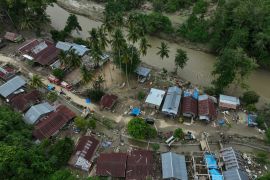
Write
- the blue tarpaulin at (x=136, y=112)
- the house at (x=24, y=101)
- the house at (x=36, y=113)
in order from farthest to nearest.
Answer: the blue tarpaulin at (x=136, y=112)
the house at (x=24, y=101)
the house at (x=36, y=113)

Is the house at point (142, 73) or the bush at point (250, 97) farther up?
the house at point (142, 73)

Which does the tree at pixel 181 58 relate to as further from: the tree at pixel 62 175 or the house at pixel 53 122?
the tree at pixel 62 175

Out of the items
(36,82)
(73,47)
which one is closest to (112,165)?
(36,82)

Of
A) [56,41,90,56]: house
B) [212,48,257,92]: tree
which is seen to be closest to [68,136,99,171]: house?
[56,41,90,56]: house

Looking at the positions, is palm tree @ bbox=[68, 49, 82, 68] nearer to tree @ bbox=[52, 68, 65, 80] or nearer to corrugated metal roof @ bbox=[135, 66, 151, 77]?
tree @ bbox=[52, 68, 65, 80]

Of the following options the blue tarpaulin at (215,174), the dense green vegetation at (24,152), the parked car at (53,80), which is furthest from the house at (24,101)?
the blue tarpaulin at (215,174)

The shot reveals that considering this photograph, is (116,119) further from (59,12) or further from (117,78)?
(59,12)
